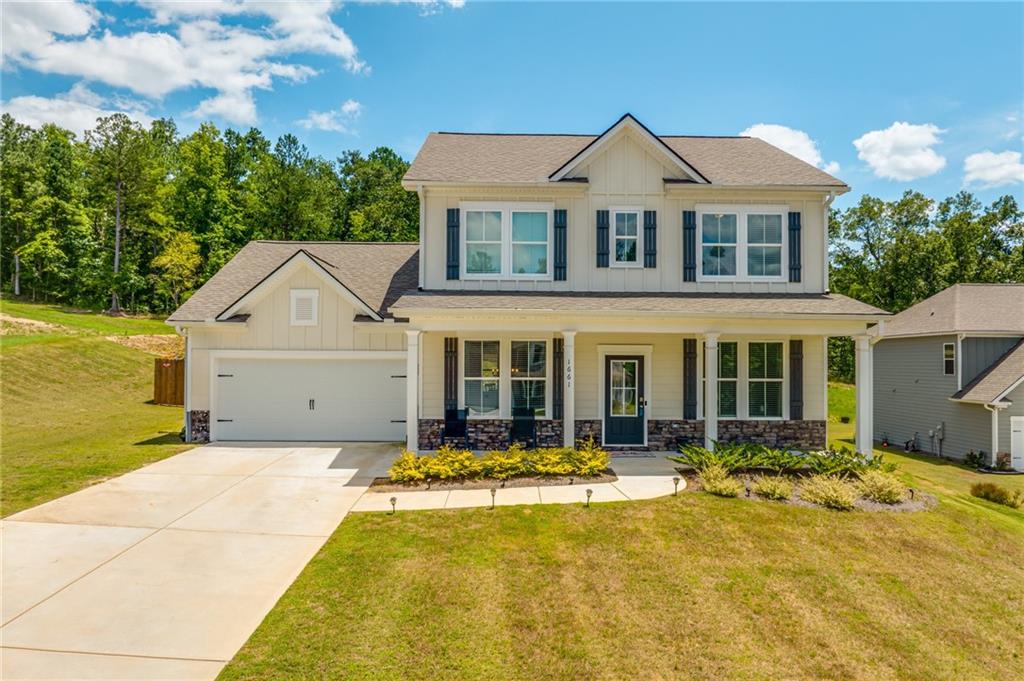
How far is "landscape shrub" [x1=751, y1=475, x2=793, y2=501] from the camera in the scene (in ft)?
28.6

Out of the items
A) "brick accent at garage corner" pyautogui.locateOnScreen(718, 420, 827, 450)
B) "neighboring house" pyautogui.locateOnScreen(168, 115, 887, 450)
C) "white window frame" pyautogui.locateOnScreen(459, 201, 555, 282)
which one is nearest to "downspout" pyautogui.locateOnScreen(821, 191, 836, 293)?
"neighboring house" pyautogui.locateOnScreen(168, 115, 887, 450)

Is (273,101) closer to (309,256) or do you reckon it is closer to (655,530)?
(309,256)

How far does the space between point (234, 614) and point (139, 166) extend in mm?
41065

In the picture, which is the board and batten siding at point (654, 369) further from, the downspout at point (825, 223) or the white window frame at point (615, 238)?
the white window frame at point (615, 238)

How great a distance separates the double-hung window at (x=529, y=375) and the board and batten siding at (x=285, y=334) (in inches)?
124

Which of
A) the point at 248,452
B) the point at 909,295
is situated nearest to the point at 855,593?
the point at 248,452

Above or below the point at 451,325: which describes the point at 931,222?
above

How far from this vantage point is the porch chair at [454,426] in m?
11.8

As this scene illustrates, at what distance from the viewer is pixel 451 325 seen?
1095 cm

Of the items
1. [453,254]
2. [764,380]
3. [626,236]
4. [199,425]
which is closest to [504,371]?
[453,254]

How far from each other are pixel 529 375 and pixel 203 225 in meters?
34.9

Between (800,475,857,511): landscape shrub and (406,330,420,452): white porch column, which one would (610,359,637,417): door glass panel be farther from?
(406,330,420,452): white porch column

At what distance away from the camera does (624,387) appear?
12.4 meters

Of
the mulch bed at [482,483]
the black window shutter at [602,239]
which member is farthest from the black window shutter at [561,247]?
the mulch bed at [482,483]
